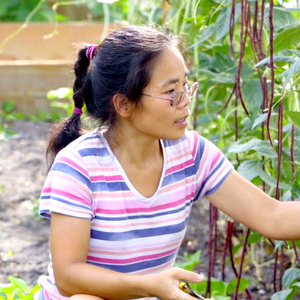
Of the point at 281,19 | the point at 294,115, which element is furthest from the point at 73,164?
the point at 281,19

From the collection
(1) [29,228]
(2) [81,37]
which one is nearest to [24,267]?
(1) [29,228]

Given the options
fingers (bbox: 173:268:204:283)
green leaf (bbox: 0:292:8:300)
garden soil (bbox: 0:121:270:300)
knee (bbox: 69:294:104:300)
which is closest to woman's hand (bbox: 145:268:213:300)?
fingers (bbox: 173:268:204:283)

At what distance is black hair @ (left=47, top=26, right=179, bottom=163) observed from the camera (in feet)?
5.03

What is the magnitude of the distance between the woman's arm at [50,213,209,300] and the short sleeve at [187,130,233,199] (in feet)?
0.99

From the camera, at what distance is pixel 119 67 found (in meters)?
1.55

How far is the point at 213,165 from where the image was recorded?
5.57ft

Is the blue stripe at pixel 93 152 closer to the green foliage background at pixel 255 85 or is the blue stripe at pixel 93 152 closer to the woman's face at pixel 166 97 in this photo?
the woman's face at pixel 166 97

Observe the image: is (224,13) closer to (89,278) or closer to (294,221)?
(294,221)

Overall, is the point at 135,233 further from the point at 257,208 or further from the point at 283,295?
the point at 283,295

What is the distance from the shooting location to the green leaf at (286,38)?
1548 millimetres

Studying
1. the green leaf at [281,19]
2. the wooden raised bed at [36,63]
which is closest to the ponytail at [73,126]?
the green leaf at [281,19]

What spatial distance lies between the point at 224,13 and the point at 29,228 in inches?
53.5

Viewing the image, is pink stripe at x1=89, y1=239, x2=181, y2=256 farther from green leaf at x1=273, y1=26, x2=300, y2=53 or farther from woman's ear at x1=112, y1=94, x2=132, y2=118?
green leaf at x1=273, y1=26, x2=300, y2=53

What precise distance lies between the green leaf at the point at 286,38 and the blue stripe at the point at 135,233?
432mm
